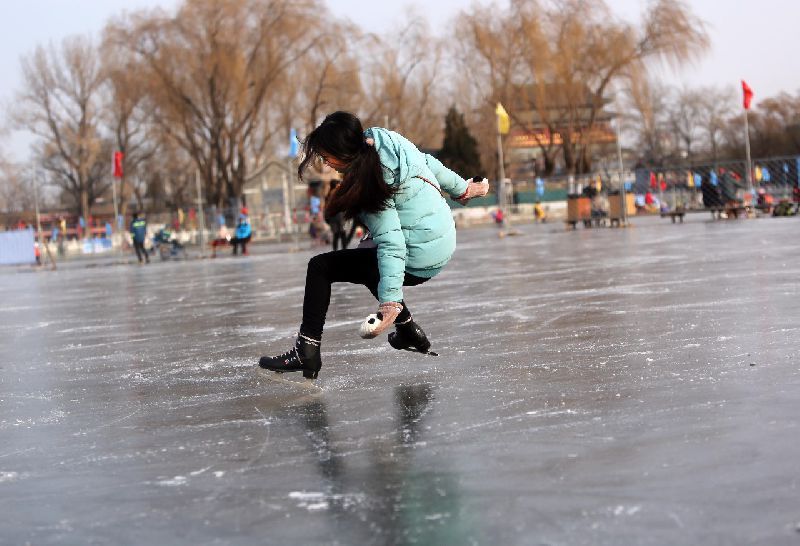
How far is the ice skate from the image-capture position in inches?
192

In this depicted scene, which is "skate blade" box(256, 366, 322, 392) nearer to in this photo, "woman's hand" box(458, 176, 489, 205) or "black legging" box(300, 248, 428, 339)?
"black legging" box(300, 248, 428, 339)

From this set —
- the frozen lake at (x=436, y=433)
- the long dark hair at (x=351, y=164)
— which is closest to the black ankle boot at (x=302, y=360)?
the frozen lake at (x=436, y=433)

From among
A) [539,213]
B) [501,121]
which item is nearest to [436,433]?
[501,121]

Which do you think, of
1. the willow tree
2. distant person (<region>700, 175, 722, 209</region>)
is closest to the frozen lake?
distant person (<region>700, 175, 722, 209</region>)

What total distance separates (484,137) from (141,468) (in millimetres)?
52956

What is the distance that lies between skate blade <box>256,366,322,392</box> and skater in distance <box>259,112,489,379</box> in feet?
0.20

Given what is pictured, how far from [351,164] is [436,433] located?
4.24 ft

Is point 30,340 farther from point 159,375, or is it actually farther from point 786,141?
point 786,141

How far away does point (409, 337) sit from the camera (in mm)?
4887

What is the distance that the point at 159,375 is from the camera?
5.33m

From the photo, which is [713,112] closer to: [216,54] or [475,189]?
[216,54]

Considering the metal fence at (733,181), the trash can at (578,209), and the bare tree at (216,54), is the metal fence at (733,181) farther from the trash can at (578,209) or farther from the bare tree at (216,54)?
the bare tree at (216,54)

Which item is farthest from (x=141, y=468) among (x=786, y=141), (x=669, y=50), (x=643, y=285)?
(x=786, y=141)

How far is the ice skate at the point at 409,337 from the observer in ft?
16.0
